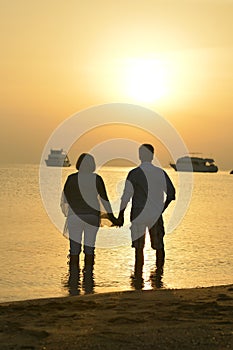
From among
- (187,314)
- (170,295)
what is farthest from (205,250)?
(187,314)

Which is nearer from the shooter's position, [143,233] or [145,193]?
[145,193]

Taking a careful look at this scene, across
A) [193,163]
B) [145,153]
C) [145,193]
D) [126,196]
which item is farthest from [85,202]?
[193,163]

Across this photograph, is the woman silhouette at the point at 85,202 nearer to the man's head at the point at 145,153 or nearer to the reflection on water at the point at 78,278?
the reflection on water at the point at 78,278

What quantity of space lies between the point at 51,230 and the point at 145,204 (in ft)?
53.1

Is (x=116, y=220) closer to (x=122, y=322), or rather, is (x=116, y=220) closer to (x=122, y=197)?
(x=122, y=197)

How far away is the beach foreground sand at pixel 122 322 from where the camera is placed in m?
6.18

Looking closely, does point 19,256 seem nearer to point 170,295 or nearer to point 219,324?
point 170,295

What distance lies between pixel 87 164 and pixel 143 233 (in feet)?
4.88

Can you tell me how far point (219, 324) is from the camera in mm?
7008

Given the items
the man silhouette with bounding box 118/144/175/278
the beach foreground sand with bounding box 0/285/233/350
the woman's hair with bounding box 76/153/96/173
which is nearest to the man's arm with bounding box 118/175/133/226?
the man silhouette with bounding box 118/144/175/278

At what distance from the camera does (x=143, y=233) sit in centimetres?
1162

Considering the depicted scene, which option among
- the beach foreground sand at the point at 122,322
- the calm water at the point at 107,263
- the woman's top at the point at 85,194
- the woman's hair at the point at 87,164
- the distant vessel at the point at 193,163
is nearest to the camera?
the beach foreground sand at the point at 122,322

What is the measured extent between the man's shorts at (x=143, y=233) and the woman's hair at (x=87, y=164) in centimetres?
117

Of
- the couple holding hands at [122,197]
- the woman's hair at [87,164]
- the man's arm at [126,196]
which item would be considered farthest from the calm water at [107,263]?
the woman's hair at [87,164]
